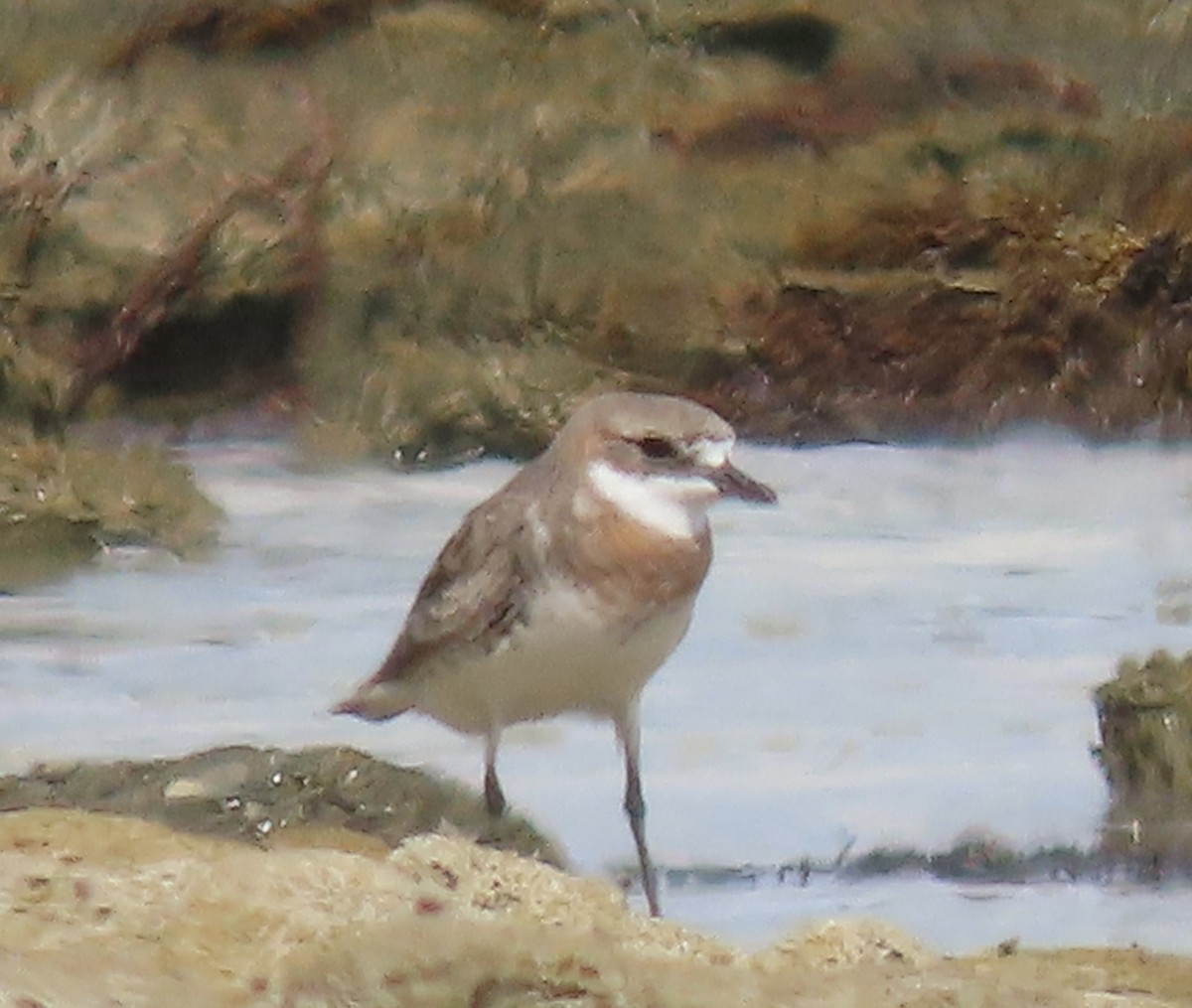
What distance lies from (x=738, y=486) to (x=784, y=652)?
3.45 feet

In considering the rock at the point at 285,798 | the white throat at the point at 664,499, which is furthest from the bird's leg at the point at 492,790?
the white throat at the point at 664,499

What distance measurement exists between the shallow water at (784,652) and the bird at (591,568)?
35 centimetres

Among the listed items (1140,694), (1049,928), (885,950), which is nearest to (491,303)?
(1140,694)

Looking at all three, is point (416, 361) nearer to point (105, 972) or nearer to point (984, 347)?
point (984, 347)

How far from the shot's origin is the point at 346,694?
479 cm

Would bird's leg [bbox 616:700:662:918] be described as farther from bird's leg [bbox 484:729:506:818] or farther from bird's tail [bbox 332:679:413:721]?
bird's tail [bbox 332:679:413:721]

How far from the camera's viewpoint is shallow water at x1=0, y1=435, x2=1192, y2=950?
4438 millimetres

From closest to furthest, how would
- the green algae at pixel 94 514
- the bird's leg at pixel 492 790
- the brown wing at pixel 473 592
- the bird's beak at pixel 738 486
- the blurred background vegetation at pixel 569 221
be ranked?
Result: the bird's beak at pixel 738 486 → the brown wing at pixel 473 592 → the bird's leg at pixel 492 790 → the green algae at pixel 94 514 → the blurred background vegetation at pixel 569 221

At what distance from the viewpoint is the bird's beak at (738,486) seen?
4.02 metres

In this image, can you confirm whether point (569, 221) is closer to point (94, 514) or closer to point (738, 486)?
point (94, 514)

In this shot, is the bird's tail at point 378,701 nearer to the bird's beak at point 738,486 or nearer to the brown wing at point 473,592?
the brown wing at point 473,592

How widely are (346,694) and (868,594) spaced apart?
107cm

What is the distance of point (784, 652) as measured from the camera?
5.04 m

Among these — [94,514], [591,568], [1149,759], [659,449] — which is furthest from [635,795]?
[94,514]
